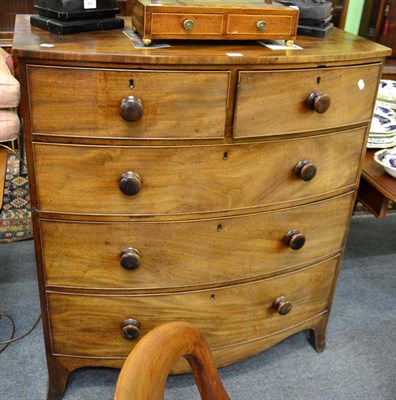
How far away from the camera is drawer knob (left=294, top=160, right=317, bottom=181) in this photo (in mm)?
1443

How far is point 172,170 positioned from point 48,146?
0.98 feet

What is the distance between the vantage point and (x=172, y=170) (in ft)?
4.35

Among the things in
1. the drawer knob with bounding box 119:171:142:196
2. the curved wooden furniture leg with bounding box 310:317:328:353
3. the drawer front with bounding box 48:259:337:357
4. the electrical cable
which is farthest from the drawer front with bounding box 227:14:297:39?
the electrical cable

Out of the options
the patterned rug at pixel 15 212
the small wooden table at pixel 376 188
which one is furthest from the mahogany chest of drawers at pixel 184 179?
the patterned rug at pixel 15 212

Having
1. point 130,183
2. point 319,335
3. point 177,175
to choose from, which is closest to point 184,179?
point 177,175

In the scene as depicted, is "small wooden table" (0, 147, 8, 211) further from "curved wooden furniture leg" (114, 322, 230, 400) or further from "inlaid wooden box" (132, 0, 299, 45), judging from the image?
"curved wooden furniture leg" (114, 322, 230, 400)

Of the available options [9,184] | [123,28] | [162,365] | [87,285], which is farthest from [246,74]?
[9,184]

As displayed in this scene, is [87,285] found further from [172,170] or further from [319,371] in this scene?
[319,371]

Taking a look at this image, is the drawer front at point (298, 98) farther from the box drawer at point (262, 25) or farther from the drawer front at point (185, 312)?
the drawer front at point (185, 312)

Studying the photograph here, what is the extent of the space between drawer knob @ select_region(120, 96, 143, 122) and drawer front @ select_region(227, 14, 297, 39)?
0.97 ft

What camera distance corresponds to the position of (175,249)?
1.44 meters

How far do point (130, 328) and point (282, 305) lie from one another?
470 mm

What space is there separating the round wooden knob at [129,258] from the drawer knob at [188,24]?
1.86 feet

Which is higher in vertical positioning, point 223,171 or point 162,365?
point 162,365
